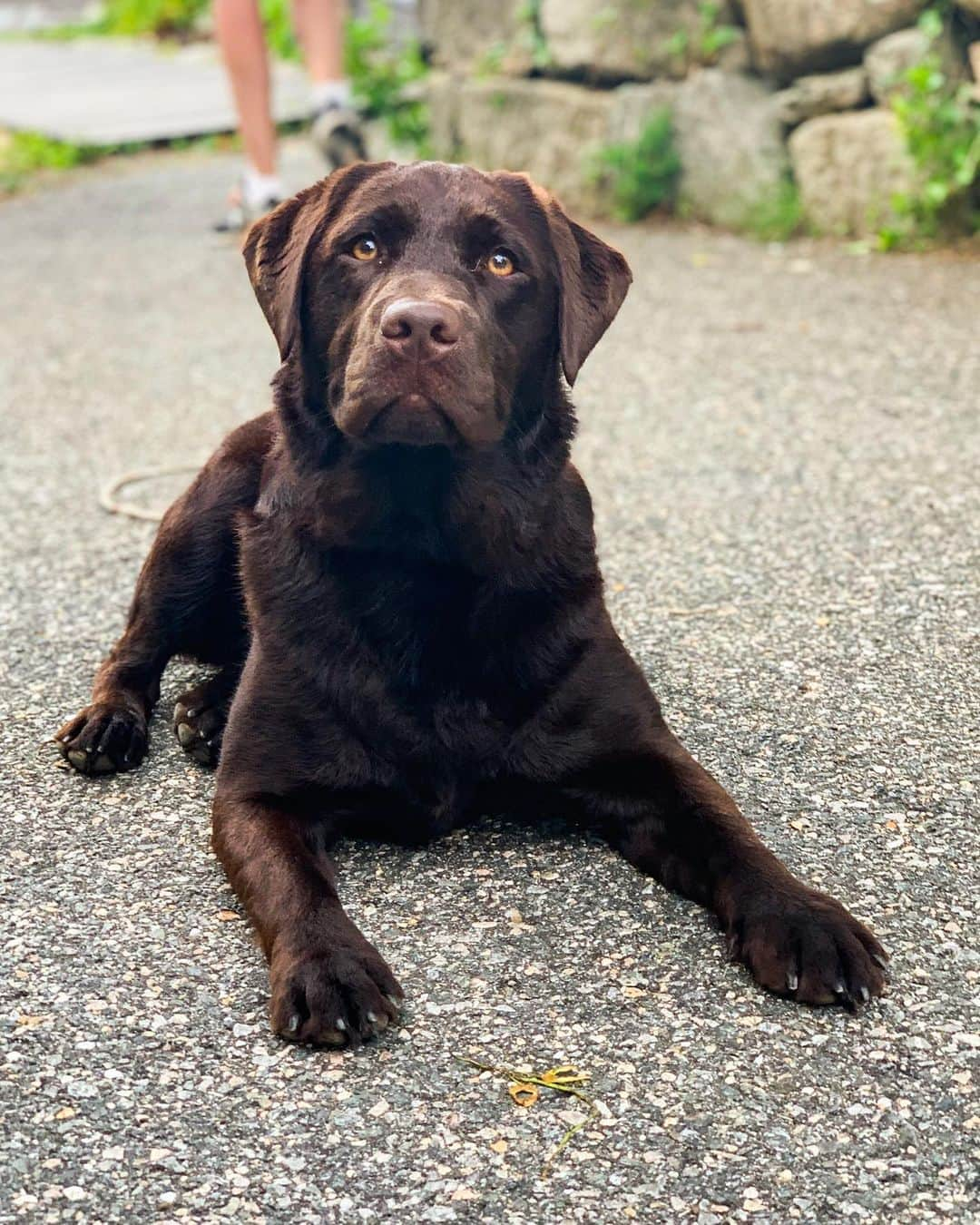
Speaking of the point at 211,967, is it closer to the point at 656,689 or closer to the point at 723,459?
the point at 656,689

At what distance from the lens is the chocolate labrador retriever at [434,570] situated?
9.53ft

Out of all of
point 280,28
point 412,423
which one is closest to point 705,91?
point 280,28

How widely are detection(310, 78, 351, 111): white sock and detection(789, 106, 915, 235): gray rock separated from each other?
7.20 feet

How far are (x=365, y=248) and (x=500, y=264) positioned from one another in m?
0.25

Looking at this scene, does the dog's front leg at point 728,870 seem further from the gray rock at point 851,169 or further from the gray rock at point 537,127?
the gray rock at point 537,127

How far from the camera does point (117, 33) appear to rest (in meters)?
18.9

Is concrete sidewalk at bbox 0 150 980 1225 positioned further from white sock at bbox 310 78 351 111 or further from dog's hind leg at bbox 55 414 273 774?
white sock at bbox 310 78 351 111

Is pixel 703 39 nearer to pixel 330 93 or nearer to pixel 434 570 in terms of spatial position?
pixel 330 93

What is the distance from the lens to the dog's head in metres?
2.84

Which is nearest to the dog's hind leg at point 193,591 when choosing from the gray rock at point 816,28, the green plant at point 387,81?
the gray rock at point 816,28

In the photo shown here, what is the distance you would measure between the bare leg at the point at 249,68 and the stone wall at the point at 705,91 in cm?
161

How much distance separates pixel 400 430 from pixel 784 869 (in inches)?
38.5

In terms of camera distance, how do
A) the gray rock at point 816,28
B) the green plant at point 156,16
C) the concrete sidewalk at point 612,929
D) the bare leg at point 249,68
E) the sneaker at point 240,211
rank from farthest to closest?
the green plant at point 156,16 < the sneaker at point 240,211 < the bare leg at point 249,68 < the gray rock at point 816,28 < the concrete sidewalk at point 612,929

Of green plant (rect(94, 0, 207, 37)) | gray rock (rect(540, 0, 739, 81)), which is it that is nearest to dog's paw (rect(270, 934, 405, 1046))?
gray rock (rect(540, 0, 739, 81))
